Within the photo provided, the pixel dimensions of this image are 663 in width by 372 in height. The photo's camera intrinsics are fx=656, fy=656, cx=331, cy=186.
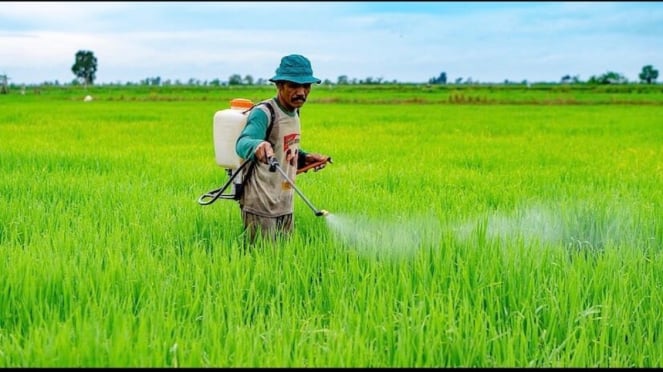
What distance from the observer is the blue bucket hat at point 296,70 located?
3.05m

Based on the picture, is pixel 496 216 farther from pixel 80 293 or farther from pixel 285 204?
pixel 80 293

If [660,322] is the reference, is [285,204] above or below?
above

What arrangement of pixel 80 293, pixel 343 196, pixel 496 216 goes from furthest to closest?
pixel 343 196
pixel 496 216
pixel 80 293

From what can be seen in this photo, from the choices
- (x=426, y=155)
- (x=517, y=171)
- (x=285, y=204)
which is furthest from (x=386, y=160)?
(x=285, y=204)

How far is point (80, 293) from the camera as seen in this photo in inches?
97.5

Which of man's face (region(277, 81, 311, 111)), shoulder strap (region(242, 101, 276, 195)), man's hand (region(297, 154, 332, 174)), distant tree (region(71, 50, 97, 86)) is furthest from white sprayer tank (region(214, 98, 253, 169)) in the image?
distant tree (region(71, 50, 97, 86))

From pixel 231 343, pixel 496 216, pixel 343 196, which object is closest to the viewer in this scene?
pixel 231 343

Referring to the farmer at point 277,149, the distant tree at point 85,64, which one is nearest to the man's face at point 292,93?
the farmer at point 277,149

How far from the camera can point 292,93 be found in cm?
316

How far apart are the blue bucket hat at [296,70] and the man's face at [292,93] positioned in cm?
7

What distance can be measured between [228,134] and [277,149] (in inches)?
10.2

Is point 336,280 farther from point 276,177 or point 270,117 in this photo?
point 270,117

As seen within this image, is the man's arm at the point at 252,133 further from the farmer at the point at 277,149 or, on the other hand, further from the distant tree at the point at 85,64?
the distant tree at the point at 85,64

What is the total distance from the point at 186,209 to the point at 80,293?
6.03ft
